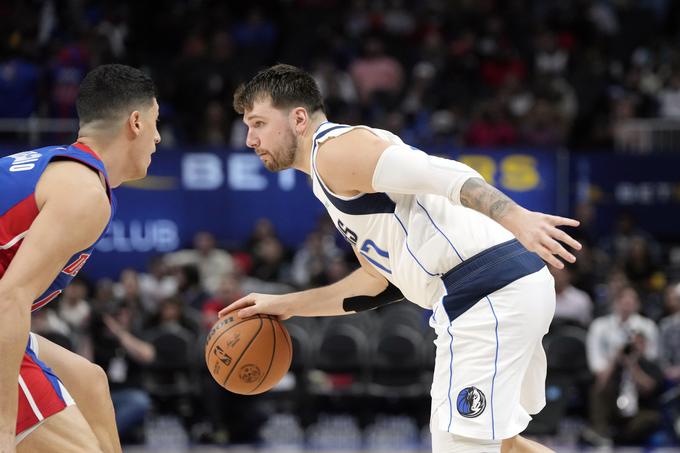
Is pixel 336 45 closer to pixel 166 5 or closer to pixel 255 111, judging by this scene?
pixel 166 5

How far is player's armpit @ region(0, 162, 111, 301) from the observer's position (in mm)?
3357

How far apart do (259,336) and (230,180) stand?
8.83 meters

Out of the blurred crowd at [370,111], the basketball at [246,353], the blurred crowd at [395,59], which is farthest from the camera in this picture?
the blurred crowd at [395,59]

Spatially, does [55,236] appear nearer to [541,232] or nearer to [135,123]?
[135,123]

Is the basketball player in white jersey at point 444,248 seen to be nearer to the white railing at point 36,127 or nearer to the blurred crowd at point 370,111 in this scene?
the blurred crowd at point 370,111

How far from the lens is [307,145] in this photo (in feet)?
14.8

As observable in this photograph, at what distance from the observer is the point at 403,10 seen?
56.9 ft

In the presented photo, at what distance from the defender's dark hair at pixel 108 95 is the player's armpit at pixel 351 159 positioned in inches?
29.7

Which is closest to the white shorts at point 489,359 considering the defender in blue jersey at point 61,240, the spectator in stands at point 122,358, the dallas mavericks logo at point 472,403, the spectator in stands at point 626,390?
the dallas mavericks logo at point 472,403

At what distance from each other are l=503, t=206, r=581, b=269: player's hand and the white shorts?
1.45 ft

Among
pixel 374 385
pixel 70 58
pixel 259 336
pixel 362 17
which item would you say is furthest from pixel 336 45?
pixel 259 336

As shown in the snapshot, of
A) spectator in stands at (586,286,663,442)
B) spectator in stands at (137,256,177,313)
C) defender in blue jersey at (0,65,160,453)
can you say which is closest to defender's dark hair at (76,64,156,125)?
defender in blue jersey at (0,65,160,453)

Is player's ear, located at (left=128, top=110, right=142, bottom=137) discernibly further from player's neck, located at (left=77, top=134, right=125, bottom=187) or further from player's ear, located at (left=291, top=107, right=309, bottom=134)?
player's ear, located at (left=291, top=107, right=309, bottom=134)

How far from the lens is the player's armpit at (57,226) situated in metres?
3.36
